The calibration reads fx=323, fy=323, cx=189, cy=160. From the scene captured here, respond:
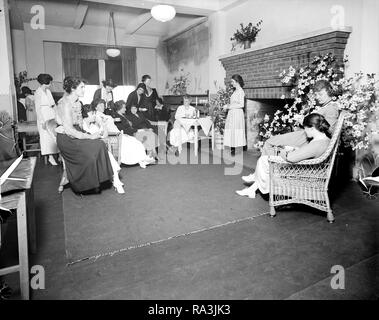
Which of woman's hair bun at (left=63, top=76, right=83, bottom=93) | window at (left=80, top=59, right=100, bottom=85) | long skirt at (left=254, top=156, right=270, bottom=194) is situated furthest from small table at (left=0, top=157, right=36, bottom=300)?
window at (left=80, top=59, right=100, bottom=85)

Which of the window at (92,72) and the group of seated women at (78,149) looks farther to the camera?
the window at (92,72)

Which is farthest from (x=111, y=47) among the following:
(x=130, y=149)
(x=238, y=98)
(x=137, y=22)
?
(x=130, y=149)

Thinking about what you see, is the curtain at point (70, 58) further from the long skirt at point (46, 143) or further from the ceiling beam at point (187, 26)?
the long skirt at point (46, 143)

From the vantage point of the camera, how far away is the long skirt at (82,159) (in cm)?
357

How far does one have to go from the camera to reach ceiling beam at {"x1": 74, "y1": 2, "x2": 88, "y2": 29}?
724 centimetres

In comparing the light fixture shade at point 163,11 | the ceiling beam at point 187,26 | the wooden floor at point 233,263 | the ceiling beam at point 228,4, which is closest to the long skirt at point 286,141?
the wooden floor at point 233,263

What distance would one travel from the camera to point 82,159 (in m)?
3.60

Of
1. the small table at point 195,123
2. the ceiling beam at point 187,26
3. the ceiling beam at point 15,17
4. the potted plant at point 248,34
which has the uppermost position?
the ceiling beam at point 15,17

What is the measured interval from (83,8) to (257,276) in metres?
7.37

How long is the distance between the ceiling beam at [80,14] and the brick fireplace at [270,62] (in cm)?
338

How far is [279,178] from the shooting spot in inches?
118

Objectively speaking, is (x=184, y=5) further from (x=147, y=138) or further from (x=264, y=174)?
(x=264, y=174)

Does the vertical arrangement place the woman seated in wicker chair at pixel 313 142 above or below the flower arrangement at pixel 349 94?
below

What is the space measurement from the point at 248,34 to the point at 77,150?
4.09 m
